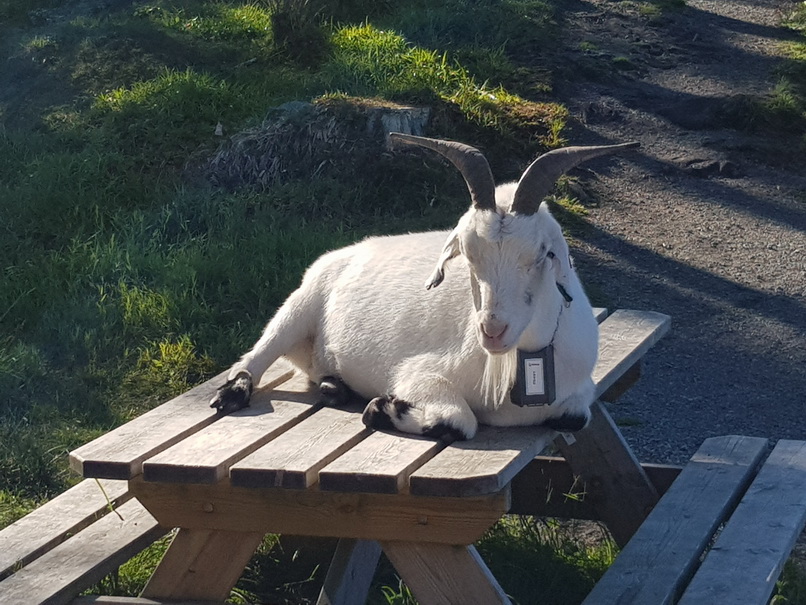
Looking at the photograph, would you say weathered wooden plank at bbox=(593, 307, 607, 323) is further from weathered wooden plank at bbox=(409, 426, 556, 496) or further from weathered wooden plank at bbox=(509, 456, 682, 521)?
weathered wooden plank at bbox=(409, 426, 556, 496)

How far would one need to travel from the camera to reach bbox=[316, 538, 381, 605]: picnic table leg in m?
3.64

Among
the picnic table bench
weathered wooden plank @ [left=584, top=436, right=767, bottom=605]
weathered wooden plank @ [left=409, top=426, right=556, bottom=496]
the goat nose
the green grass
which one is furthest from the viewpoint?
the green grass

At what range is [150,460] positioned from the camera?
308cm

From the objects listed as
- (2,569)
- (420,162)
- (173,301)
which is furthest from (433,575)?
(420,162)

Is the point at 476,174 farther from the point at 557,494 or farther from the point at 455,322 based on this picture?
the point at 557,494

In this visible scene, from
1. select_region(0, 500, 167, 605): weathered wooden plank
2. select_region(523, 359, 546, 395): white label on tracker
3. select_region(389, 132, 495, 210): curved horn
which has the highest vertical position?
select_region(389, 132, 495, 210): curved horn

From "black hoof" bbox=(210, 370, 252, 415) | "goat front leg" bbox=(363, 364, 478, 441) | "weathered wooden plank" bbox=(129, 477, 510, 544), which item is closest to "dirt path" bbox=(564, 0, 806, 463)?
"goat front leg" bbox=(363, 364, 478, 441)

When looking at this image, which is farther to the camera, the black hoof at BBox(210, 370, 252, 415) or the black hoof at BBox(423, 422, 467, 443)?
the black hoof at BBox(210, 370, 252, 415)

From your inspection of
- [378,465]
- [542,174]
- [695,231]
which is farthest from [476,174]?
[695,231]

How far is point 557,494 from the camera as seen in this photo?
169 inches

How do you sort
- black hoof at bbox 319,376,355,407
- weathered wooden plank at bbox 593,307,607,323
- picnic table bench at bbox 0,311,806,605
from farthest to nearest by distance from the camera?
weathered wooden plank at bbox 593,307,607,323 → black hoof at bbox 319,376,355,407 → picnic table bench at bbox 0,311,806,605

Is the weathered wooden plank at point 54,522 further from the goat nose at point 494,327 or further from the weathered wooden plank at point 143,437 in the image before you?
the goat nose at point 494,327

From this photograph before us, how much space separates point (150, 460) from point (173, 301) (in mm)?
3051

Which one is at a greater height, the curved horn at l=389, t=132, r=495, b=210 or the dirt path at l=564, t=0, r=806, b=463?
the curved horn at l=389, t=132, r=495, b=210
